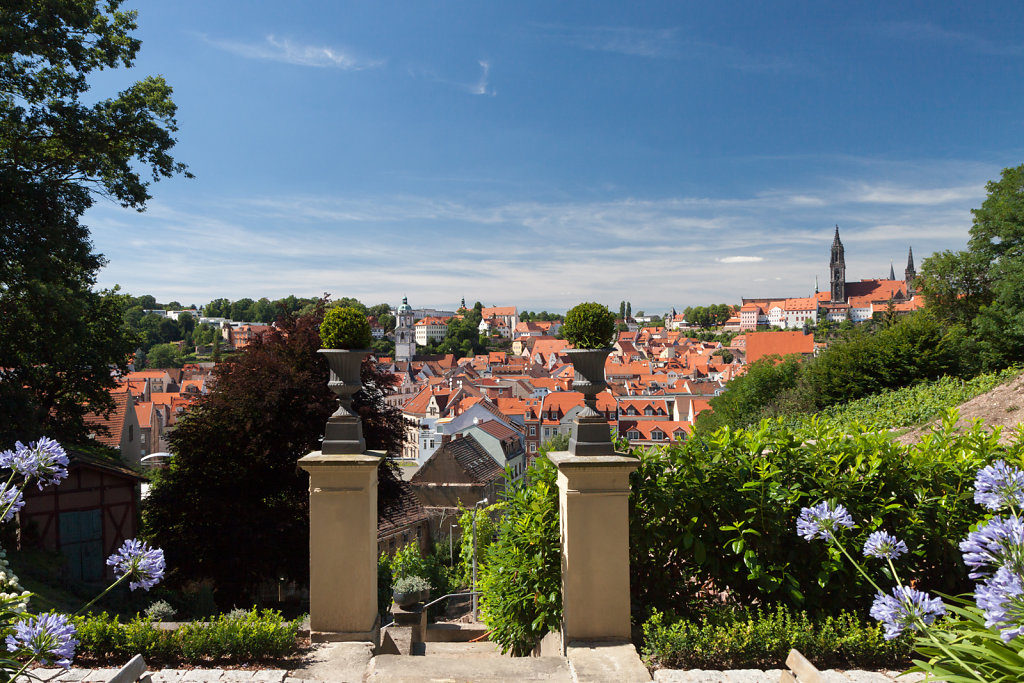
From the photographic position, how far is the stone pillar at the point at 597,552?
3.43m

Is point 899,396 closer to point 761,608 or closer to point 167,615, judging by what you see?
point 761,608

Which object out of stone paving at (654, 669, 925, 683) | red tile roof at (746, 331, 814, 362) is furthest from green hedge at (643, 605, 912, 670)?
red tile roof at (746, 331, 814, 362)

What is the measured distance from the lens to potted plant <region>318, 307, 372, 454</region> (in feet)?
12.1

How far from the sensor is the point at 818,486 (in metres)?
3.46

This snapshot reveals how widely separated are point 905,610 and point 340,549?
2921 mm

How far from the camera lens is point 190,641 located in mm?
3357

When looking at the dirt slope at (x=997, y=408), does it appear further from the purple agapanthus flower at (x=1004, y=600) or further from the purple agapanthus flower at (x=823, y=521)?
the purple agapanthus flower at (x=1004, y=600)

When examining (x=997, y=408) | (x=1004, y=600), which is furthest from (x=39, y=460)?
(x=997, y=408)

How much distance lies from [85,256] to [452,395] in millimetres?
52024

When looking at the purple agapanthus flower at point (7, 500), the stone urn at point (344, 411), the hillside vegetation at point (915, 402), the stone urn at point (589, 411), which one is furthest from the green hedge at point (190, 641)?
the hillside vegetation at point (915, 402)

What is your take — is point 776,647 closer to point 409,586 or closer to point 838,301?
point 409,586

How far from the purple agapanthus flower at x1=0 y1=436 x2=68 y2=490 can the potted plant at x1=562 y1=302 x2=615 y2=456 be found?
244cm

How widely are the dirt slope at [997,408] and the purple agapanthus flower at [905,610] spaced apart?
379 inches

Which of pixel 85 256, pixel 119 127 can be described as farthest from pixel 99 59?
pixel 85 256
